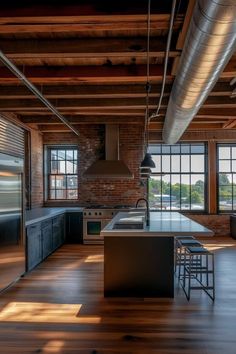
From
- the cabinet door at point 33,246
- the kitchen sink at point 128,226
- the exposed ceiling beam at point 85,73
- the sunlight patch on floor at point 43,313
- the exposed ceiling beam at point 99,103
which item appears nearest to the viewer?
the sunlight patch on floor at point 43,313

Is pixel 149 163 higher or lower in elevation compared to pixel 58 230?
higher

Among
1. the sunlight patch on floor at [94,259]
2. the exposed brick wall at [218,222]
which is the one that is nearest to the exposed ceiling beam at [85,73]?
the sunlight patch on floor at [94,259]

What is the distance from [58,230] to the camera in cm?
705

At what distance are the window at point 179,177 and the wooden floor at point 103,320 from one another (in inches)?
163

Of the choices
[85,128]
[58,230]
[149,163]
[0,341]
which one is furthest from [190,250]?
[85,128]

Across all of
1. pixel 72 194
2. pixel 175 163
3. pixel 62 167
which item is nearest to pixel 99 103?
pixel 62 167

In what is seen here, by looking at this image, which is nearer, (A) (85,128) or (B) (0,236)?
(B) (0,236)

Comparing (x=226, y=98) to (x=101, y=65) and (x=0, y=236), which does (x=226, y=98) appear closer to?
(x=101, y=65)

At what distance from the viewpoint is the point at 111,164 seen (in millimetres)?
7816

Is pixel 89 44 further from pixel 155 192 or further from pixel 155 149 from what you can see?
pixel 155 192

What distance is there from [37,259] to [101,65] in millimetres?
3404

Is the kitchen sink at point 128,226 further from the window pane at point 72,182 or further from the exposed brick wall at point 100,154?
the window pane at point 72,182

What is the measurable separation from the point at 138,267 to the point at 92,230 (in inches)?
147

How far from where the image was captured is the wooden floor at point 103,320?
111 inches
